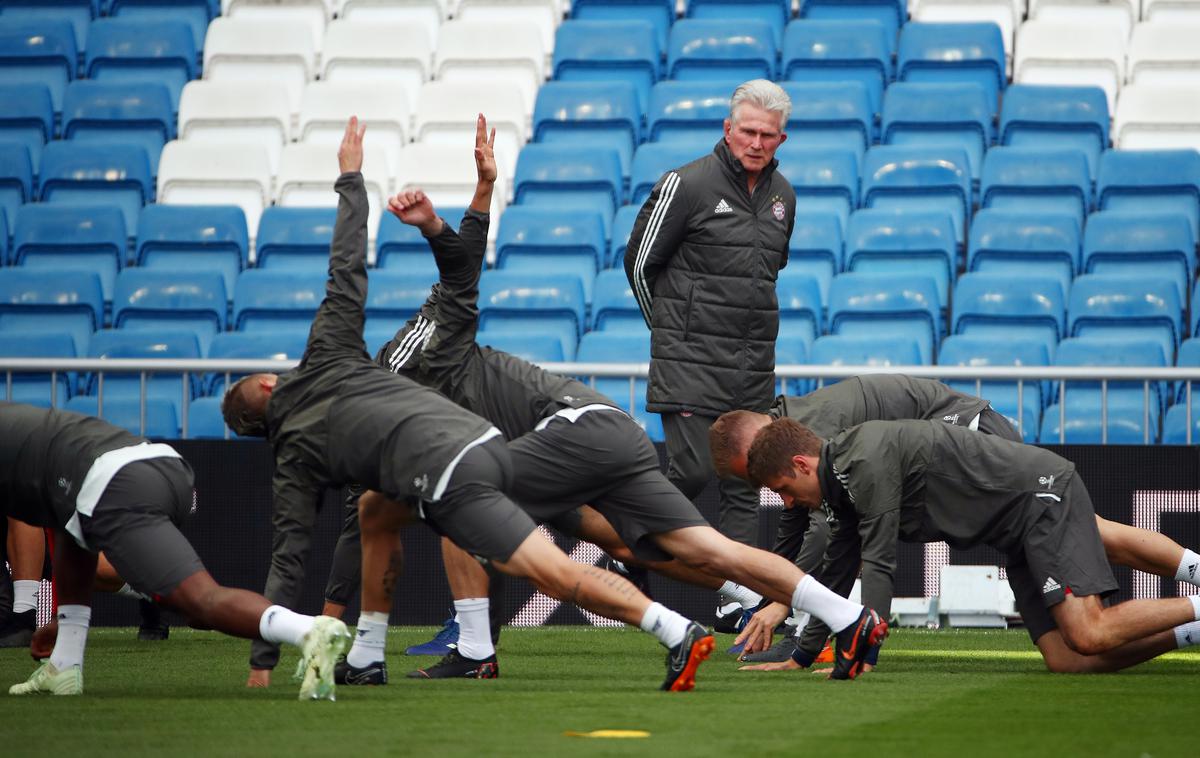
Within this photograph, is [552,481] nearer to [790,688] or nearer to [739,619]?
[790,688]

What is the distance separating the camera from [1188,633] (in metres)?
6.21

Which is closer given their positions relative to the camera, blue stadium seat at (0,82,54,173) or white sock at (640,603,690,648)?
white sock at (640,603,690,648)

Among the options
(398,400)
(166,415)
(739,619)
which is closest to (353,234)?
(398,400)

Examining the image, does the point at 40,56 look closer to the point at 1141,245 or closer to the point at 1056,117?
the point at 1056,117

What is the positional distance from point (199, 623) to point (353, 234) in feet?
4.72

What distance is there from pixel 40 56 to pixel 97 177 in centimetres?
195

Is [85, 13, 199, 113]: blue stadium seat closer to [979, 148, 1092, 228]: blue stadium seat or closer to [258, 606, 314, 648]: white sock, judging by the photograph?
[979, 148, 1092, 228]: blue stadium seat

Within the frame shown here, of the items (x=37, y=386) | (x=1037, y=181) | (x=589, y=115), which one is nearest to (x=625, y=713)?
(x=37, y=386)

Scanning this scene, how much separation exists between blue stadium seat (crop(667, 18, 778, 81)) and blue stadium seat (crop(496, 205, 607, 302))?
2.28m

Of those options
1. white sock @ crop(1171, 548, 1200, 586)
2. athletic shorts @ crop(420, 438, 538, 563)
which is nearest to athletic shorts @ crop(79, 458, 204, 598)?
athletic shorts @ crop(420, 438, 538, 563)

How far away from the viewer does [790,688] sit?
19.0 feet

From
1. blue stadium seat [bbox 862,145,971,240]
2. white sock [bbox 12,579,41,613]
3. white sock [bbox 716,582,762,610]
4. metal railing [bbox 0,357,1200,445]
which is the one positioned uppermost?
blue stadium seat [bbox 862,145,971,240]

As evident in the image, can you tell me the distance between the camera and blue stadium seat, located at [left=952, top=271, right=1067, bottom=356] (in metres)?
10.9

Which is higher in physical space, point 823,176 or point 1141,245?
point 823,176
